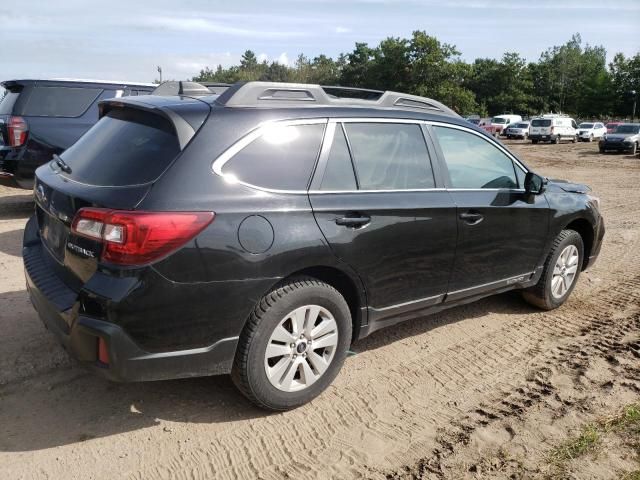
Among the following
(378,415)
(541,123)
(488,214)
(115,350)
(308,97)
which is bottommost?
(378,415)

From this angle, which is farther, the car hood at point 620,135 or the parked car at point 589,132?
the parked car at point 589,132

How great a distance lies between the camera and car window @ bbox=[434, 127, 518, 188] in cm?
402

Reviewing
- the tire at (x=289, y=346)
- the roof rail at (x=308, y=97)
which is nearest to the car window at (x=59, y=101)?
the roof rail at (x=308, y=97)

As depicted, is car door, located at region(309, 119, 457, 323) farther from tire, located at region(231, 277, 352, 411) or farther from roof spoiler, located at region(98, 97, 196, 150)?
roof spoiler, located at region(98, 97, 196, 150)

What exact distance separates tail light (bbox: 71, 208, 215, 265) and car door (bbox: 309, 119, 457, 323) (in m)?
0.77

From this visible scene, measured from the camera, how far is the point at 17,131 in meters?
7.78

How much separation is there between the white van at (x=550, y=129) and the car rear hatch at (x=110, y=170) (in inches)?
1504

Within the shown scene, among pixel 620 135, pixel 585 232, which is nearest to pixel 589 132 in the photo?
pixel 620 135

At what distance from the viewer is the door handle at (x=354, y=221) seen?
3.25 meters

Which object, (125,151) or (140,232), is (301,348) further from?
(125,151)

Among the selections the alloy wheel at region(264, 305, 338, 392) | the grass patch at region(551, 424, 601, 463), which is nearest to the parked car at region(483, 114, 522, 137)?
the grass patch at region(551, 424, 601, 463)

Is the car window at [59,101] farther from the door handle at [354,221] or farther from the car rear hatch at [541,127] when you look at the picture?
the car rear hatch at [541,127]

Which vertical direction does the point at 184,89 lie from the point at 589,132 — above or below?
above

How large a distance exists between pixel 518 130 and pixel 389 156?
41329mm
